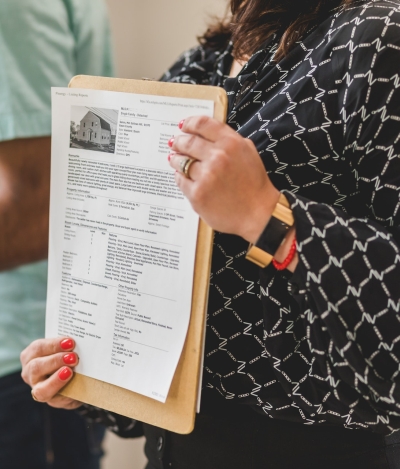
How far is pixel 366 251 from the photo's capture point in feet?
1.78

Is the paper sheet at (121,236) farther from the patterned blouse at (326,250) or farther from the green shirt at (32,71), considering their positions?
the green shirt at (32,71)

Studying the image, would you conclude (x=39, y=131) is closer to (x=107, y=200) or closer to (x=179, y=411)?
(x=107, y=200)

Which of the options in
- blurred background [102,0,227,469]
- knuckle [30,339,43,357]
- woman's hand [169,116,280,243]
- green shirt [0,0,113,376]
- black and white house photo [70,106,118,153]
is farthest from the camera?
blurred background [102,0,227,469]

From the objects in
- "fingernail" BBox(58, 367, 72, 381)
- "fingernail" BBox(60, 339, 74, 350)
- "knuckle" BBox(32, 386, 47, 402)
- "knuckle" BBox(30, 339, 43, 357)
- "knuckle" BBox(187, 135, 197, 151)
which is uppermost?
"knuckle" BBox(187, 135, 197, 151)

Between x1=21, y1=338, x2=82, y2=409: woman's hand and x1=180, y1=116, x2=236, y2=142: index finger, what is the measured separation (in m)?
0.36

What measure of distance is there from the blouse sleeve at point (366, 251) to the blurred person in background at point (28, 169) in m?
0.58

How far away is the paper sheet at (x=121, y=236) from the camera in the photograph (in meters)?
0.63

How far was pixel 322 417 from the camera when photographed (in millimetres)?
643

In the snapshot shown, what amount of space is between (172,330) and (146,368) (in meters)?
0.07

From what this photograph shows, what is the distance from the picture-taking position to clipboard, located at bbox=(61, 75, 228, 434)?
60 cm

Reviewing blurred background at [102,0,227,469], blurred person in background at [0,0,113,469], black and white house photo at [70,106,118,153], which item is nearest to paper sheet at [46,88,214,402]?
black and white house photo at [70,106,118,153]

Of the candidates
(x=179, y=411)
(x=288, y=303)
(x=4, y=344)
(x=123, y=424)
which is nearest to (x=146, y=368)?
(x=179, y=411)

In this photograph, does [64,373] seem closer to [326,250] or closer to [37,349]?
[37,349]

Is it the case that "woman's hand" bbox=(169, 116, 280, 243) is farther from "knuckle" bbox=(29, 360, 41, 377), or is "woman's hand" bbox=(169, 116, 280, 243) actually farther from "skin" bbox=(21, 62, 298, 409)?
"knuckle" bbox=(29, 360, 41, 377)
